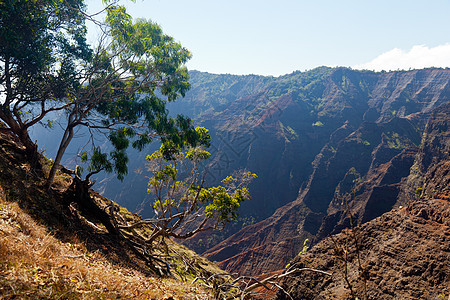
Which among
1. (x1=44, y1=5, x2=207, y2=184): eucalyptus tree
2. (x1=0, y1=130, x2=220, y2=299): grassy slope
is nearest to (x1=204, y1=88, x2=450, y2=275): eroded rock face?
(x1=44, y1=5, x2=207, y2=184): eucalyptus tree

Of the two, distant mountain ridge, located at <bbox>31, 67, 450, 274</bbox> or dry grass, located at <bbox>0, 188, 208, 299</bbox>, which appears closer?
dry grass, located at <bbox>0, 188, 208, 299</bbox>

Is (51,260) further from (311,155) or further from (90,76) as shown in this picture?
(311,155)

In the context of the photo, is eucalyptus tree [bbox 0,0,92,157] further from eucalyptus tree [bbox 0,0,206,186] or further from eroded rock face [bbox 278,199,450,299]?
eroded rock face [bbox 278,199,450,299]

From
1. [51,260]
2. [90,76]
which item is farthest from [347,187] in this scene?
[51,260]

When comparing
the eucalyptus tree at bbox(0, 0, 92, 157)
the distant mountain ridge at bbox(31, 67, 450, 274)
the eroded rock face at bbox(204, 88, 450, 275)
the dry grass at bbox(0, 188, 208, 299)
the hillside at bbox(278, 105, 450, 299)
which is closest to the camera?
the dry grass at bbox(0, 188, 208, 299)

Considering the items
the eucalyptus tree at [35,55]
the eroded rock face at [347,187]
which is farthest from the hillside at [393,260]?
the eroded rock face at [347,187]

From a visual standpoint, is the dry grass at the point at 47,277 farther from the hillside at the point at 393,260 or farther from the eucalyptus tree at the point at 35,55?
the eucalyptus tree at the point at 35,55

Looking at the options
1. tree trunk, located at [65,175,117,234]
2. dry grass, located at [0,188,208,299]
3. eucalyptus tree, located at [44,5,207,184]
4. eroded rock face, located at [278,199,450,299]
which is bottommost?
eroded rock face, located at [278,199,450,299]

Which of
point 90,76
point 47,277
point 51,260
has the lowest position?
point 47,277

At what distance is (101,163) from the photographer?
363 inches

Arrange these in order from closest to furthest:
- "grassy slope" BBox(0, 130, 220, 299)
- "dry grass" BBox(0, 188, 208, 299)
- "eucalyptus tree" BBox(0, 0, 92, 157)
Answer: "dry grass" BBox(0, 188, 208, 299) → "grassy slope" BBox(0, 130, 220, 299) → "eucalyptus tree" BBox(0, 0, 92, 157)

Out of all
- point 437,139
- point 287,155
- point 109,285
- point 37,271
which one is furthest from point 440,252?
point 287,155

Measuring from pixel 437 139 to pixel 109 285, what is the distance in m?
56.3

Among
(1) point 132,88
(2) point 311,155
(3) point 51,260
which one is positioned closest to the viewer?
(3) point 51,260
